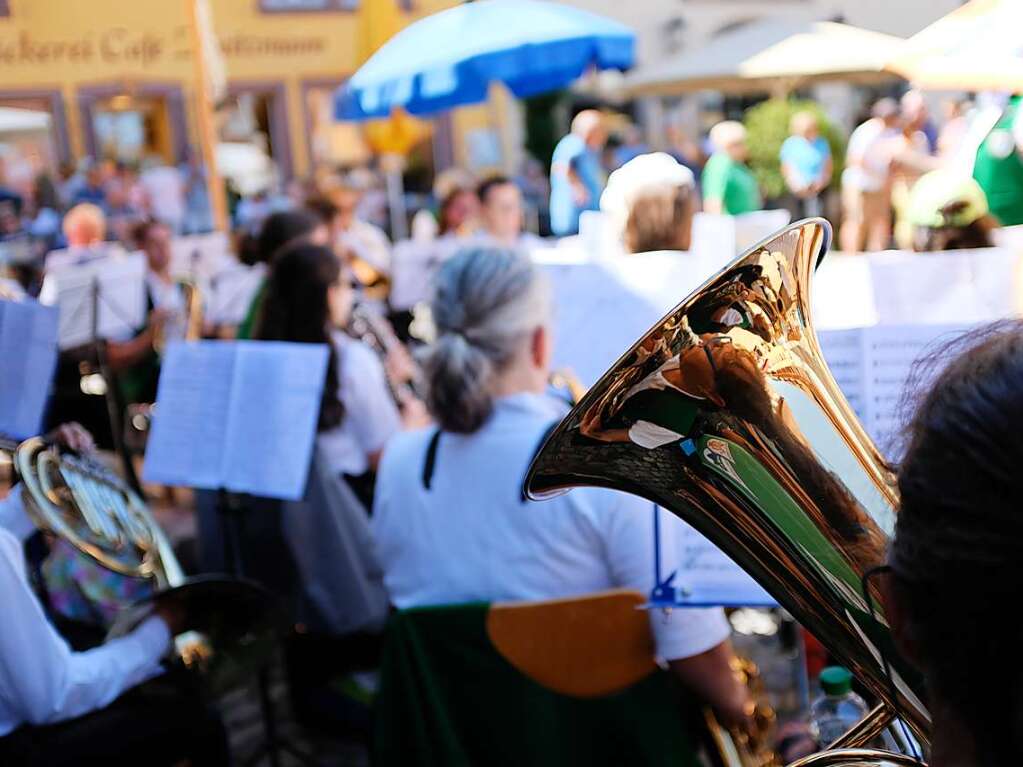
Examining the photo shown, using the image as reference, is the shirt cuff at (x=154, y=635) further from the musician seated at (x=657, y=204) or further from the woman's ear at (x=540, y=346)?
the musician seated at (x=657, y=204)

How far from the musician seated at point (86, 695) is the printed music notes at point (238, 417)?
0.48m

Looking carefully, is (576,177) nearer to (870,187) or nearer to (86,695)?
(870,187)

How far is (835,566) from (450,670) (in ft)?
2.79

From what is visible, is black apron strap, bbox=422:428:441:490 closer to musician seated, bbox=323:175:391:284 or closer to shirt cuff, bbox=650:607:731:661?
shirt cuff, bbox=650:607:731:661

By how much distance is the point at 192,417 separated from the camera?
257 centimetres

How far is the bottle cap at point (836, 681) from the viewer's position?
170 cm

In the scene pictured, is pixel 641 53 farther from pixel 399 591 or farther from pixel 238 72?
pixel 399 591

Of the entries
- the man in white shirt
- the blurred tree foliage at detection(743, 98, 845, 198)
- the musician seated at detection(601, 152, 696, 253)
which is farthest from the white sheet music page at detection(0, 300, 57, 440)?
the blurred tree foliage at detection(743, 98, 845, 198)

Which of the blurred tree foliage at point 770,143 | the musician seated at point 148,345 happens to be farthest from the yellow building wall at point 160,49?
the musician seated at point 148,345

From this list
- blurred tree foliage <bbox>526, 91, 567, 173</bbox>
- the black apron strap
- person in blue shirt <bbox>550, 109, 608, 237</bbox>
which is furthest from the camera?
blurred tree foliage <bbox>526, 91, 567, 173</bbox>

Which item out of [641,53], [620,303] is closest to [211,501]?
[620,303]

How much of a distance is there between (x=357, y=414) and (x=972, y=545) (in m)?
2.57

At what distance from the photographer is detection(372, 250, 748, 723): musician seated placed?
1.75m

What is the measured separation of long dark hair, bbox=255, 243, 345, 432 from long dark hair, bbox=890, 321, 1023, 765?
2.43 m
